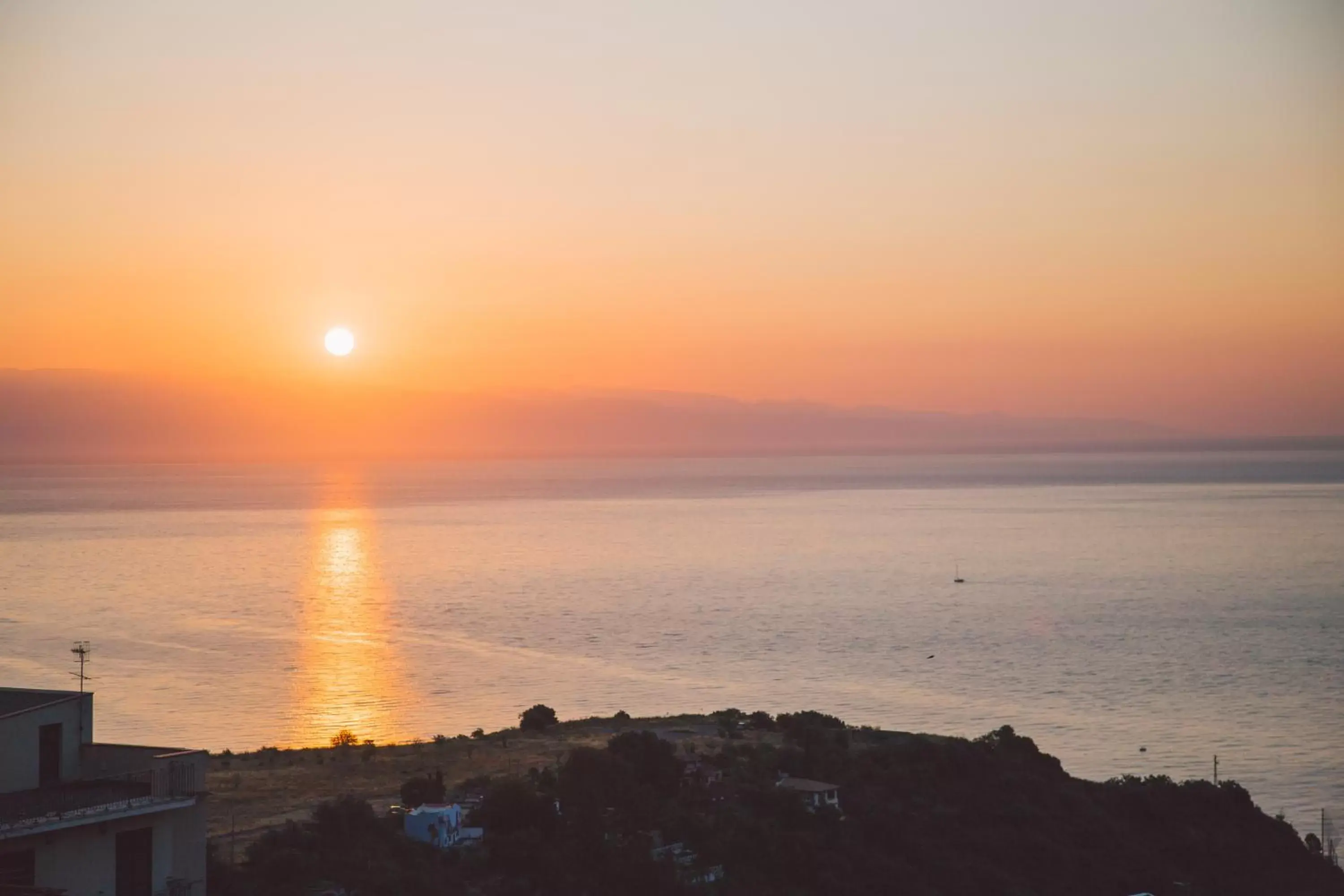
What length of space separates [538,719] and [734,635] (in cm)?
3323

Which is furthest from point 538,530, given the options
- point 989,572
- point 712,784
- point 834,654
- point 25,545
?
point 712,784

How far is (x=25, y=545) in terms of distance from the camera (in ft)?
424

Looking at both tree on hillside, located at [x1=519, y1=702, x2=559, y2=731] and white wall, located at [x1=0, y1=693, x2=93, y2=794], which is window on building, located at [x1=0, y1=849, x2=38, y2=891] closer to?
white wall, located at [x1=0, y1=693, x2=93, y2=794]

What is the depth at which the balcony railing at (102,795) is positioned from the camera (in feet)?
45.2

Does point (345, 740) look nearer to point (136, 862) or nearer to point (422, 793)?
point (422, 793)

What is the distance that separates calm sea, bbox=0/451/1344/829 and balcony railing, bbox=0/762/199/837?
3089 cm

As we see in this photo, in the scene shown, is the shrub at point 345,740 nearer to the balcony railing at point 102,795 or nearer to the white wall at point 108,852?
the white wall at point 108,852

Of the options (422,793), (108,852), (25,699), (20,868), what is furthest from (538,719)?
(20,868)

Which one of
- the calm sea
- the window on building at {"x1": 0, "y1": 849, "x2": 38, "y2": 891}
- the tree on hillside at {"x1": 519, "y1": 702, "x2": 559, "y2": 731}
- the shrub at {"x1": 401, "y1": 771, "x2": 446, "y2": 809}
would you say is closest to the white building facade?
the window on building at {"x1": 0, "y1": 849, "x2": 38, "y2": 891}

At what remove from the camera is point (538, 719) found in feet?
122

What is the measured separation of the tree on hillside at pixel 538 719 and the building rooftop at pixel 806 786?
379 inches

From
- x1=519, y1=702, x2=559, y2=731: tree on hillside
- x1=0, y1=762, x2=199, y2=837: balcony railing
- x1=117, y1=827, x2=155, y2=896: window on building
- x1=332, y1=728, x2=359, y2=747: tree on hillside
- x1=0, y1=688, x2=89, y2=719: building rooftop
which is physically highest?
x1=0, y1=688, x2=89, y2=719: building rooftop

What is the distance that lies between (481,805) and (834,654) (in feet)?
130

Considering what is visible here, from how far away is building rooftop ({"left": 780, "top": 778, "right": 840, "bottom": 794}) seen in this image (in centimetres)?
2817
